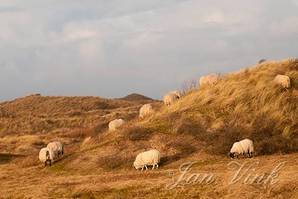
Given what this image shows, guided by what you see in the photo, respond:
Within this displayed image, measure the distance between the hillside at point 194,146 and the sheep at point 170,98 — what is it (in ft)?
6.17

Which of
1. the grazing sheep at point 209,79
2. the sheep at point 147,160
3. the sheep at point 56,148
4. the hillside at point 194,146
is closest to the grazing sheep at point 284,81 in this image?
the hillside at point 194,146

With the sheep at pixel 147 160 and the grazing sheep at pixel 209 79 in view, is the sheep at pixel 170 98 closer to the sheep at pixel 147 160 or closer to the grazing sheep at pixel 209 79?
the grazing sheep at pixel 209 79

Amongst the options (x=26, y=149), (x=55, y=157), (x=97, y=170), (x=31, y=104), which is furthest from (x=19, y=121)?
(x=97, y=170)

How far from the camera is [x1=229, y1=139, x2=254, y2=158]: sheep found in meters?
27.5

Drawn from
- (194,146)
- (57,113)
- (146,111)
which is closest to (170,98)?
(146,111)

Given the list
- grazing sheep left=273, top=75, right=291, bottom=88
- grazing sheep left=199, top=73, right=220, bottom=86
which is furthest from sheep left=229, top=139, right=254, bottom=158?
grazing sheep left=199, top=73, right=220, bottom=86

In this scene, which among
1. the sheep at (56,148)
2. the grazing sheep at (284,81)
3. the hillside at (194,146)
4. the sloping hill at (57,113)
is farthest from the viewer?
the sloping hill at (57,113)

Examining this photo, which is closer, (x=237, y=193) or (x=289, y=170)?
(x=237, y=193)

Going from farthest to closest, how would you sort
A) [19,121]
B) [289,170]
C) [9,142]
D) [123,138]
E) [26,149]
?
1. [19,121]
2. [9,142]
3. [26,149]
4. [123,138]
5. [289,170]

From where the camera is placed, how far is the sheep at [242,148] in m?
27.5

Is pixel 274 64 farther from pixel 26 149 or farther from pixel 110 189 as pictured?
pixel 26 149

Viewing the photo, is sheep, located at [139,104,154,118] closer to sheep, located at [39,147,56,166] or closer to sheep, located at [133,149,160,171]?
sheep, located at [39,147,56,166]

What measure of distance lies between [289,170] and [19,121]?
67.8m

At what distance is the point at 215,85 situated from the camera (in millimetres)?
38062
